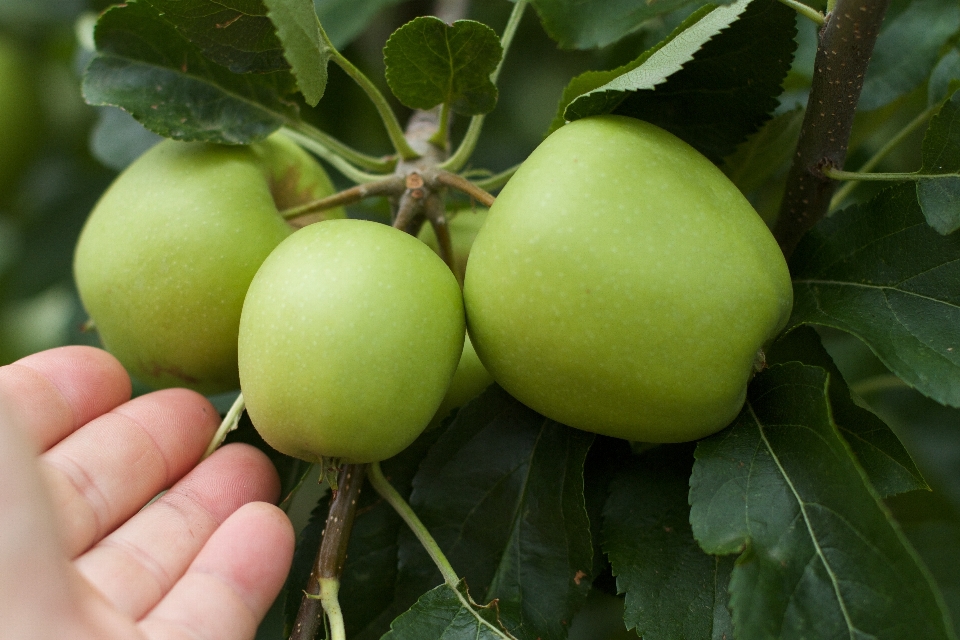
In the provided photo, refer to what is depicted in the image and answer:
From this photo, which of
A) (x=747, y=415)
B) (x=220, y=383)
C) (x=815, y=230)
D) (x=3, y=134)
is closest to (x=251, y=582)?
(x=220, y=383)

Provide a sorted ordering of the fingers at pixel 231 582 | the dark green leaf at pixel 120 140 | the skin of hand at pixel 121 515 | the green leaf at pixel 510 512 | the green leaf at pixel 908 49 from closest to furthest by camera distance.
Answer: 1. the skin of hand at pixel 121 515
2. the fingers at pixel 231 582
3. the green leaf at pixel 510 512
4. the green leaf at pixel 908 49
5. the dark green leaf at pixel 120 140

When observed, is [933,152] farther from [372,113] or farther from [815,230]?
[372,113]

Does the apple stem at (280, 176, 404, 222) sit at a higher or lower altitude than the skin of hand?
higher

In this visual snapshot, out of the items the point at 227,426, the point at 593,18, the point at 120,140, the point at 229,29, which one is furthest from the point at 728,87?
the point at 120,140

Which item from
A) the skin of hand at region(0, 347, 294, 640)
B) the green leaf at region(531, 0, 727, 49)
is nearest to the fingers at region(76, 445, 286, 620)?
the skin of hand at region(0, 347, 294, 640)

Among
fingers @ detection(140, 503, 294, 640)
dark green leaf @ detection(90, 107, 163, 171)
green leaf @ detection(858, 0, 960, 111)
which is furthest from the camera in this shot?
dark green leaf @ detection(90, 107, 163, 171)

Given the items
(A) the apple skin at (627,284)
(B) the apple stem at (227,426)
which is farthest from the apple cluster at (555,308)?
(B) the apple stem at (227,426)

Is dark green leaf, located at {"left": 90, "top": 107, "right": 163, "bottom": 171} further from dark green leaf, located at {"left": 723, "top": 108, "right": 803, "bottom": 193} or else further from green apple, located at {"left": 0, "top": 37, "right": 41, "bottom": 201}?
dark green leaf, located at {"left": 723, "top": 108, "right": 803, "bottom": 193}

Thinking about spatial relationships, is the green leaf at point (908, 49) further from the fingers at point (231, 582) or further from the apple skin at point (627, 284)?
the fingers at point (231, 582)
